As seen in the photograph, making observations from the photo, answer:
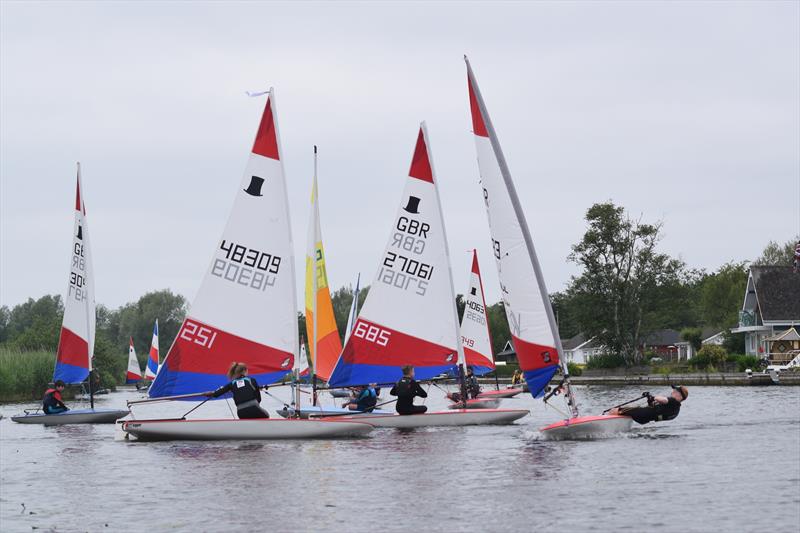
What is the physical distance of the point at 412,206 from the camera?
104 ft

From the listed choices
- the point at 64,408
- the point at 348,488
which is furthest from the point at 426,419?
the point at 64,408

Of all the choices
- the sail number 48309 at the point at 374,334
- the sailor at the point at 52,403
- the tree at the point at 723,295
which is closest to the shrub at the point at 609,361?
the tree at the point at 723,295

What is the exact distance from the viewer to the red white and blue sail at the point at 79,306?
38844 millimetres

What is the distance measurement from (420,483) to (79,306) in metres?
23.2

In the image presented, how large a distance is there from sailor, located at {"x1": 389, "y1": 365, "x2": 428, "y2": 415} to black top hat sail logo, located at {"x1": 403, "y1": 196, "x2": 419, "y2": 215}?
467 centimetres

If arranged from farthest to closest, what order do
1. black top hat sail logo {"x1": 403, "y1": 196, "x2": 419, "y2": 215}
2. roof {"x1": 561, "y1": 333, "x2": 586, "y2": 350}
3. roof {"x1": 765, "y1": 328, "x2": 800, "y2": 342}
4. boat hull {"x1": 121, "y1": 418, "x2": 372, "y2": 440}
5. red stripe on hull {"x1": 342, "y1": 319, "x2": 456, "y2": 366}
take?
roof {"x1": 561, "y1": 333, "x2": 586, "y2": 350} < roof {"x1": 765, "y1": 328, "x2": 800, "y2": 342} < black top hat sail logo {"x1": 403, "y1": 196, "x2": 419, "y2": 215} < red stripe on hull {"x1": 342, "y1": 319, "x2": 456, "y2": 366} < boat hull {"x1": 121, "y1": 418, "x2": 372, "y2": 440}

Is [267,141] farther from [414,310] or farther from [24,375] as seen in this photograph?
[24,375]

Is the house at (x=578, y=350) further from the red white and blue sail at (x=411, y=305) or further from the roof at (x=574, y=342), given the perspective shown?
the red white and blue sail at (x=411, y=305)

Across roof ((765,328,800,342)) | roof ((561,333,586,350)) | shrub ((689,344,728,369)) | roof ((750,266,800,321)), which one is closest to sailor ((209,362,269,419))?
shrub ((689,344,728,369))

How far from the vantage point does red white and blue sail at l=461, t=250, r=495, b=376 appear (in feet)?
162

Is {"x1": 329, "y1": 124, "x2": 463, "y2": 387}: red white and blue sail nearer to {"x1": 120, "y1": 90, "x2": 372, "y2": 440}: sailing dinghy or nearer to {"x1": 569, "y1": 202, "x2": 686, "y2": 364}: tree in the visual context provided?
{"x1": 120, "y1": 90, "x2": 372, "y2": 440}: sailing dinghy

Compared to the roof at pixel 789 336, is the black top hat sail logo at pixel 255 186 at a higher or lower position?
higher

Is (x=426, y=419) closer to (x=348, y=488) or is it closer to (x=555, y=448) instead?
(x=555, y=448)

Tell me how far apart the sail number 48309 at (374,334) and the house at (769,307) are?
5222 cm
